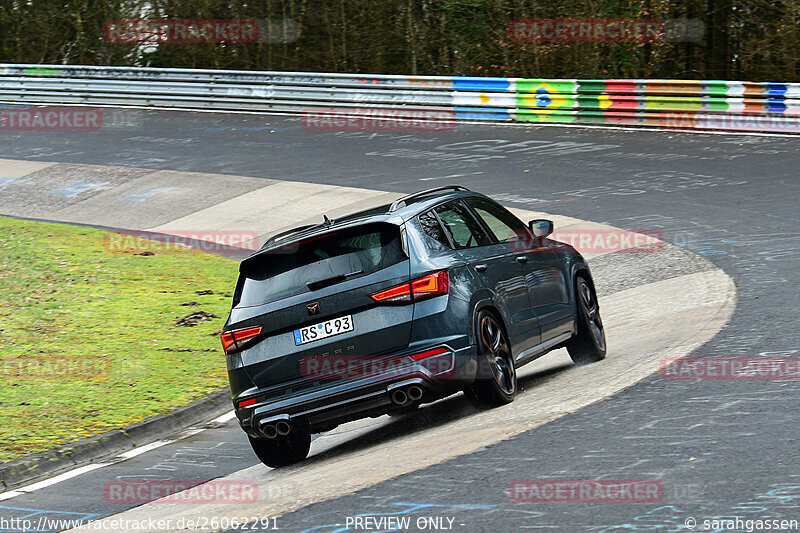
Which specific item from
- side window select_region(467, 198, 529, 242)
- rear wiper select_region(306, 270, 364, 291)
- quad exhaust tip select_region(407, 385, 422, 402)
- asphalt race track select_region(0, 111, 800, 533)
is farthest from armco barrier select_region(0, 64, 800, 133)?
quad exhaust tip select_region(407, 385, 422, 402)

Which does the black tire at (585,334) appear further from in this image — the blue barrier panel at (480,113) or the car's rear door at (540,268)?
the blue barrier panel at (480,113)

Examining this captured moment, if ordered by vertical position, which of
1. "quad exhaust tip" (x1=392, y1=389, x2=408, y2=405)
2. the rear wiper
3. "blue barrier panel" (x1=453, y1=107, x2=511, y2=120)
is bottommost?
"quad exhaust tip" (x1=392, y1=389, x2=408, y2=405)

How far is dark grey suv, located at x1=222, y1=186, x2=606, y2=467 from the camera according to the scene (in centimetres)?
752

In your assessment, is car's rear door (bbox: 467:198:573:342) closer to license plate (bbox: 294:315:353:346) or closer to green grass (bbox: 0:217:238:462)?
license plate (bbox: 294:315:353:346)

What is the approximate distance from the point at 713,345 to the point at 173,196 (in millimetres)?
14785

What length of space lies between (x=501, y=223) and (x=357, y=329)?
2269mm

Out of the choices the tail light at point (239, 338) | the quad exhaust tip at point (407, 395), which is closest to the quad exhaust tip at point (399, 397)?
the quad exhaust tip at point (407, 395)

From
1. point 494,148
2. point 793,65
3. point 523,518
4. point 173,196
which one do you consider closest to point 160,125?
point 173,196

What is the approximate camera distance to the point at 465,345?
7.62 metres

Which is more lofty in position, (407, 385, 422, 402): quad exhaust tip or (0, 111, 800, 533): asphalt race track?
(407, 385, 422, 402): quad exhaust tip

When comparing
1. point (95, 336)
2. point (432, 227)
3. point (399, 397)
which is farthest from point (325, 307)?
point (95, 336)

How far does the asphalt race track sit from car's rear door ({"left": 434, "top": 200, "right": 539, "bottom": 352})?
2.05 feet

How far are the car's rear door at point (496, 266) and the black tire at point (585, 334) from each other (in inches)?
36.8

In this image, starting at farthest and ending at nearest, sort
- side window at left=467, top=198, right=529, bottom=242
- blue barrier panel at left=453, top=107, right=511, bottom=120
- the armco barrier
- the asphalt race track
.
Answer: blue barrier panel at left=453, top=107, right=511, bottom=120, the armco barrier, side window at left=467, top=198, right=529, bottom=242, the asphalt race track
